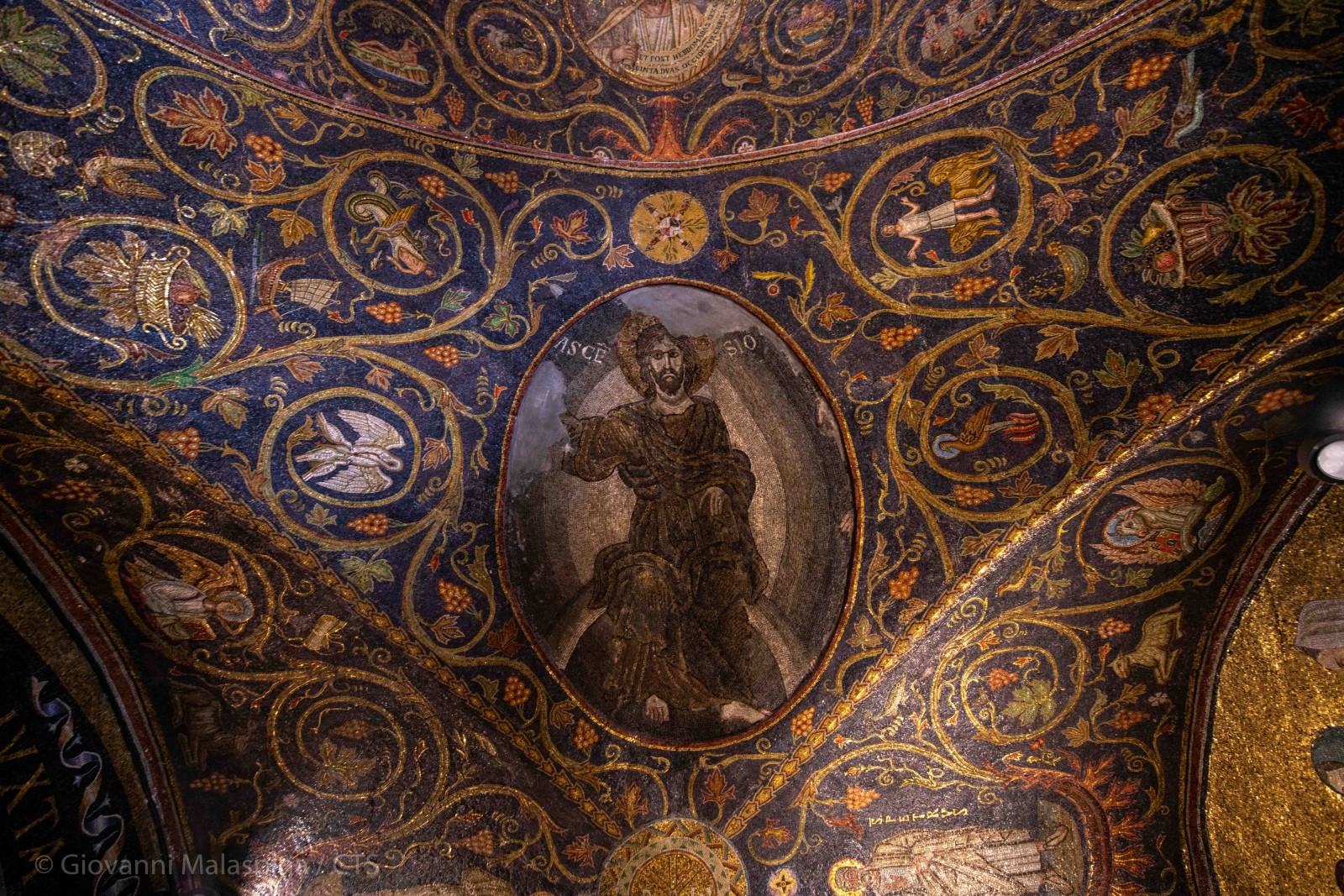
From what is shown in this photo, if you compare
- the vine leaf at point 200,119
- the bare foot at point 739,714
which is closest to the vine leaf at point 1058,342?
the bare foot at point 739,714

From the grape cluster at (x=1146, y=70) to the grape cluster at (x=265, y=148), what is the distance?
4920mm

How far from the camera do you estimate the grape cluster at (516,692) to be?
20.9ft

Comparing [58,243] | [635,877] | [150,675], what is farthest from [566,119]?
[635,877]

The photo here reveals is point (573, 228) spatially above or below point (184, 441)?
above

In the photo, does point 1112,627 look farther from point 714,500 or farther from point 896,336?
point 714,500

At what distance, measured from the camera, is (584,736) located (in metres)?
6.53

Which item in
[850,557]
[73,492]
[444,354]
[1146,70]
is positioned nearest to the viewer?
[1146,70]

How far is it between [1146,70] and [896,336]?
2054mm

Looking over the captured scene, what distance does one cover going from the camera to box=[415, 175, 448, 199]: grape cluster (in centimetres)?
535

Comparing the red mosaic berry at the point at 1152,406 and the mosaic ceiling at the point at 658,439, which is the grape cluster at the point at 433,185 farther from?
the red mosaic berry at the point at 1152,406

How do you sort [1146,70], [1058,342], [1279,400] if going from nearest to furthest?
[1146,70], [1279,400], [1058,342]

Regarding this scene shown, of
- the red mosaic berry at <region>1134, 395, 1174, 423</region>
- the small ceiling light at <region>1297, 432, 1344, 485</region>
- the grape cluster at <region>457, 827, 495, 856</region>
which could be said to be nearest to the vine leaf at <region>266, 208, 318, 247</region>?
the grape cluster at <region>457, 827, 495, 856</region>

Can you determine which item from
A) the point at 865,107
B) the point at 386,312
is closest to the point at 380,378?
the point at 386,312

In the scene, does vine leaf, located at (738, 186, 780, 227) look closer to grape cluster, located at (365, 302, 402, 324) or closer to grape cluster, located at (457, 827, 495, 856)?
grape cluster, located at (365, 302, 402, 324)
